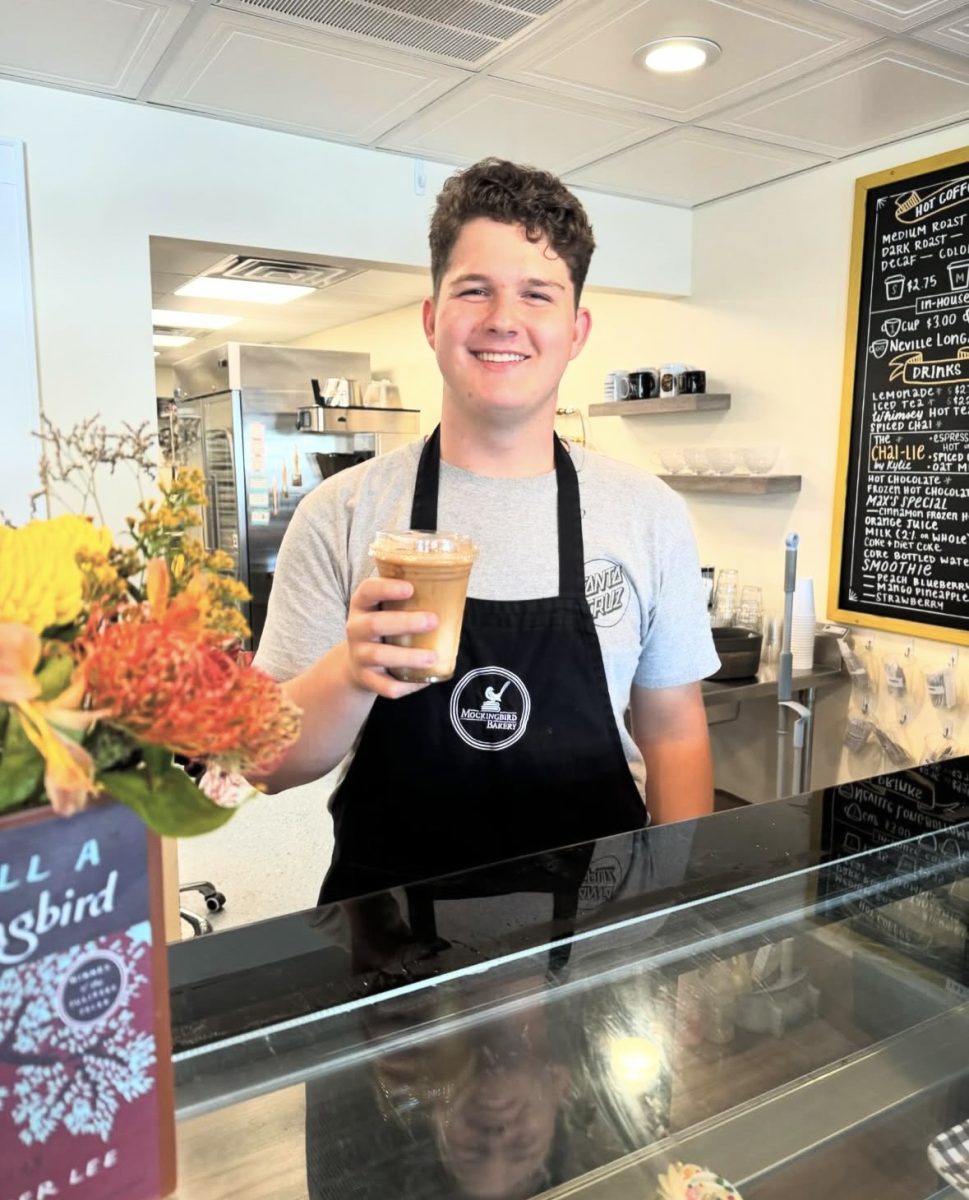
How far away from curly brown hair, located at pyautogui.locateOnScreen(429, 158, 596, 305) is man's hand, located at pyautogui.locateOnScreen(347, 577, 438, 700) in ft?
2.16

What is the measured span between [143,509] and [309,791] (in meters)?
4.38

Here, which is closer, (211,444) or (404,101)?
(404,101)

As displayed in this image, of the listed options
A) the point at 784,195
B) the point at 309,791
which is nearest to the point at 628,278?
the point at 784,195

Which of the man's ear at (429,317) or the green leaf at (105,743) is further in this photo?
the man's ear at (429,317)

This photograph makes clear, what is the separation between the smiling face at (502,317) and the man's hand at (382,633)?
496 millimetres

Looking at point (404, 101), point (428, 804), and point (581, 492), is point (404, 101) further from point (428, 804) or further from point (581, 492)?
point (428, 804)

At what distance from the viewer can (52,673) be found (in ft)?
1.43

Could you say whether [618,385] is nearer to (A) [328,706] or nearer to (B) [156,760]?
(A) [328,706]

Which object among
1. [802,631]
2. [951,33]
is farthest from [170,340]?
[951,33]

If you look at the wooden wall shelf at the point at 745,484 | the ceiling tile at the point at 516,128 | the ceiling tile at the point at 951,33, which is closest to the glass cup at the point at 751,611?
the wooden wall shelf at the point at 745,484

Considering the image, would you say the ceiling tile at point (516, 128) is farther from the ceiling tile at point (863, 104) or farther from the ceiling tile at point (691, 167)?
the ceiling tile at point (863, 104)

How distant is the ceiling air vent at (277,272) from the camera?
501 centimetres

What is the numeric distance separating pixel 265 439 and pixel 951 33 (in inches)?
168

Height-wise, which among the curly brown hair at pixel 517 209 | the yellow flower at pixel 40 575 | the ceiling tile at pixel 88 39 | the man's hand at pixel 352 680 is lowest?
the man's hand at pixel 352 680
